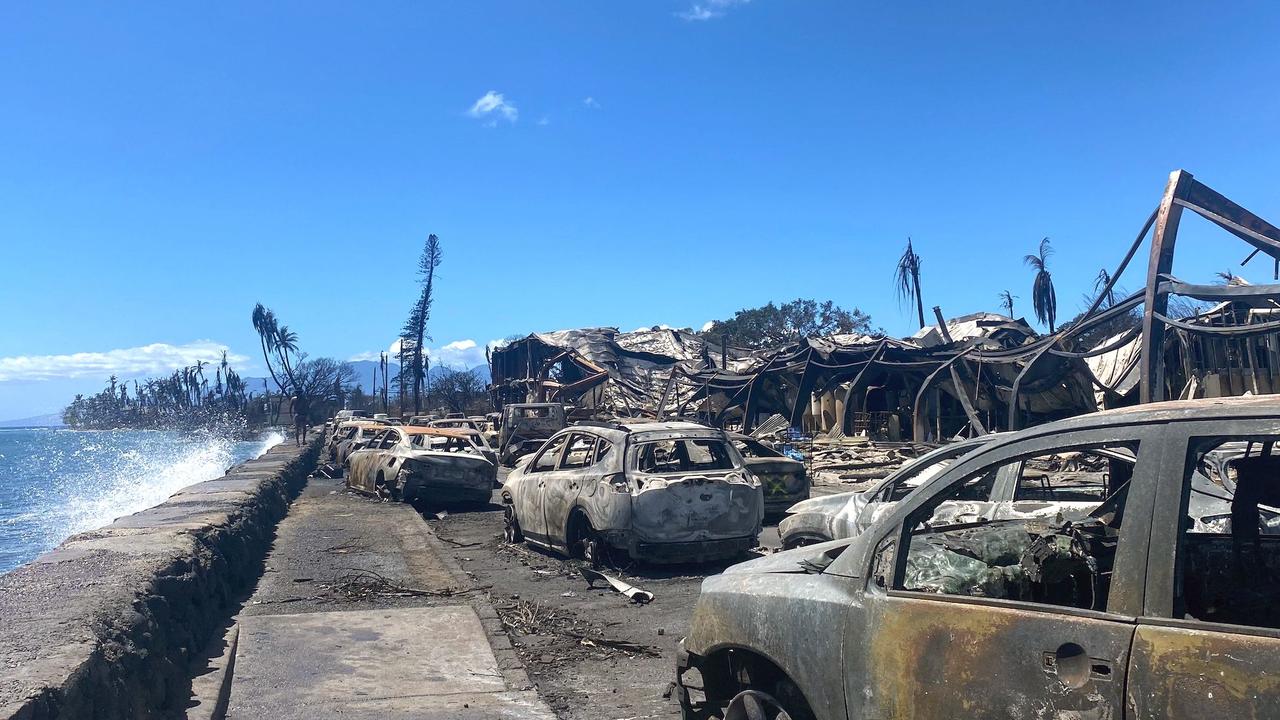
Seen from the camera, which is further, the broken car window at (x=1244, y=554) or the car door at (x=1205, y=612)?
the broken car window at (x=1244, y=554)

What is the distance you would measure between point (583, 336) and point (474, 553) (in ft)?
113

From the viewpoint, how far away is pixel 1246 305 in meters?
18.0

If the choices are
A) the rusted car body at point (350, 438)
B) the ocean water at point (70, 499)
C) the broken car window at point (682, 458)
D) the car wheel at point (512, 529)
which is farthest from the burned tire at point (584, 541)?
the rusted car body at point (350, 438)

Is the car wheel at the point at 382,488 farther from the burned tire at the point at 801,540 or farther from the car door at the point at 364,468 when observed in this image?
the burned tire at the point at 801,540

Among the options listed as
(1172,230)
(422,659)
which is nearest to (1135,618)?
(422,659)

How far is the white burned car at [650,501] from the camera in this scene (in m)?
9.21

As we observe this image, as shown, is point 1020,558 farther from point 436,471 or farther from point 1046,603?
point 436,471

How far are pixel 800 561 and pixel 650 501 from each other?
549cm

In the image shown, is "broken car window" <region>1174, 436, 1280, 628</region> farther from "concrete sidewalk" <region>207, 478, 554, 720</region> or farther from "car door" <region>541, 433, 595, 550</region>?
"car door" <region>541, 433, 595, 550</region>

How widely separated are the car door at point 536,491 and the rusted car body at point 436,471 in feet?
15.4

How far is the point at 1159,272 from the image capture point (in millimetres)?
14352

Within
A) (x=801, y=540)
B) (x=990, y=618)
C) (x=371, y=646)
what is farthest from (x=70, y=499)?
(x=990, y=618)

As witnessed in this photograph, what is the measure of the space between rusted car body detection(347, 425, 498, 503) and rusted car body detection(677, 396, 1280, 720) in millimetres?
12448

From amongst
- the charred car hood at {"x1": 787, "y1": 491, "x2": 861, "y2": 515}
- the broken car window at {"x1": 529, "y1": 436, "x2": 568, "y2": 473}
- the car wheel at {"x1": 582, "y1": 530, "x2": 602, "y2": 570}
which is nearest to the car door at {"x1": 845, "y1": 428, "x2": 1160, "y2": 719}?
the charred car hood at {"x1": 787, "y1": 491, "x2": 861, "y2": 515}
